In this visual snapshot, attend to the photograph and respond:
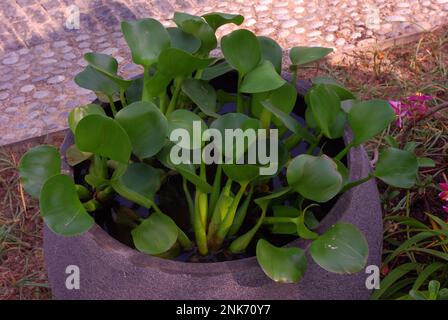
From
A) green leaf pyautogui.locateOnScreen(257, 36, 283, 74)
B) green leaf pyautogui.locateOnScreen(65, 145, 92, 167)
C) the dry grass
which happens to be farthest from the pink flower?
green leaf pyautogui.locateOnScreen(65, 145, 92, 167)

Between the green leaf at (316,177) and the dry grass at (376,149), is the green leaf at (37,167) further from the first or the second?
the dry grass at (376,149)

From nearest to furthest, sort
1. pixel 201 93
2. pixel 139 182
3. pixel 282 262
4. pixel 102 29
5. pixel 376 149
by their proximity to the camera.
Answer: pixel 282 262, pixel 139 182, pixel 201 93, pixel 376 149, pixel 102 29

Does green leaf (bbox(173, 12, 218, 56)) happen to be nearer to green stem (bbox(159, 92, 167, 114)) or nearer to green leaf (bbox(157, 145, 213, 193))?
green stem (bbox(159, 92, 167, 114))

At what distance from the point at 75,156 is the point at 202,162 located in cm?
23

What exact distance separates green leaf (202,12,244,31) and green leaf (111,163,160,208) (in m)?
0.31

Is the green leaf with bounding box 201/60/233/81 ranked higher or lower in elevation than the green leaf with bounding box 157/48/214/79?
lower

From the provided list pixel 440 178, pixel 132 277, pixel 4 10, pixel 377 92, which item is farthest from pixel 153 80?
pixel 4 10

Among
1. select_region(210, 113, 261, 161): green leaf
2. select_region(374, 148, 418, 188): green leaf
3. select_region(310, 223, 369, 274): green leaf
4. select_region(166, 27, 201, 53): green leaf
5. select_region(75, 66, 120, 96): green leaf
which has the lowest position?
select_region(310, 223, 369, 274): green leaf

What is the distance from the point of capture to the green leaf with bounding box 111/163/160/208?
0.96 metres

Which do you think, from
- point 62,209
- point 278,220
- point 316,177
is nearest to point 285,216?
point 278,220

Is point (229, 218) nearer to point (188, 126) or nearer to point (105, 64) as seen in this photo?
point (188, 126)

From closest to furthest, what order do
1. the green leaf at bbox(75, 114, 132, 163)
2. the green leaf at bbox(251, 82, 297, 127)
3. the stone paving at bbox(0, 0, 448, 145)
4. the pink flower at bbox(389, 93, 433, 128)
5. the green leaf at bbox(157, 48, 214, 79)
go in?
the green leaf at bbox(75, 114, 132, 163) < the green leaf at bbox(157, 48, 214, 79) < the green leaf at bbox(251, 82, 297, 127) < the pink flower at bbox(389, 93, 433, 128) < the stone paving at bbox(0, 0, 448, 145)

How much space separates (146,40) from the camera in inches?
41.8

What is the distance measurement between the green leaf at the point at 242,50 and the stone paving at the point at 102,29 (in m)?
1.04
